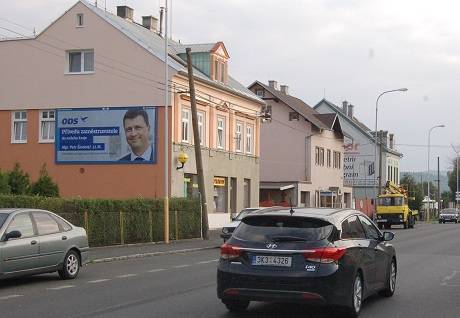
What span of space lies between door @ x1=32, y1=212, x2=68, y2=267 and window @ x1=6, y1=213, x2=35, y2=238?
0.58 feet

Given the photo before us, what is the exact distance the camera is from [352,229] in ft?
33.9

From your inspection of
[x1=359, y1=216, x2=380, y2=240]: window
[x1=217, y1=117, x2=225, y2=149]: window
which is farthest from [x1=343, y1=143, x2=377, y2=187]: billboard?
[x1=359, y1=216, x2=380, y2=240]: window

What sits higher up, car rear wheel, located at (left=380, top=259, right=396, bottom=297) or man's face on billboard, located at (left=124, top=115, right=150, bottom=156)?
man's face on billboard, located at (left=124, top=115, right=150, bottom=156)

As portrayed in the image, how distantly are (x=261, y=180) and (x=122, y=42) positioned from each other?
23.7m

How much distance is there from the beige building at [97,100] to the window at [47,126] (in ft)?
0.17

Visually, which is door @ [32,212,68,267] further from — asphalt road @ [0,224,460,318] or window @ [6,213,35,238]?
asphalt road @ [0,224,460,318]

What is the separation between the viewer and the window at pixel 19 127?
38344 mm

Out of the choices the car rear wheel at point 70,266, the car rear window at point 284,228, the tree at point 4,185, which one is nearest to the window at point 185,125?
the tree at point 4,185

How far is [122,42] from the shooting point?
1438 inches

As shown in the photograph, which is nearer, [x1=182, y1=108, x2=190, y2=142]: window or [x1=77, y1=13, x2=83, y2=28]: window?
[x1=182, y1=108, x2=190, y2=142]: window

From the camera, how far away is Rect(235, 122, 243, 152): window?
43.2m

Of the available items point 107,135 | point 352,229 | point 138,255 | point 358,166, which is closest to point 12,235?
point 352,229

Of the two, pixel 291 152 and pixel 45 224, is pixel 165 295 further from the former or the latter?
pixel 291 152

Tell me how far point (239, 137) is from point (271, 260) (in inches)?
1358
